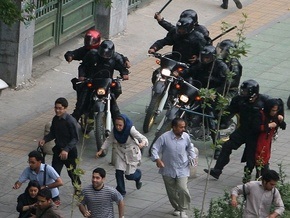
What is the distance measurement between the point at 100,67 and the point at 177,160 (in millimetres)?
3071

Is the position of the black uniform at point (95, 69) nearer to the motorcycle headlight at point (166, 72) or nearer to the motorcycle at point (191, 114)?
the motorcycle headlight at point (166, 72)

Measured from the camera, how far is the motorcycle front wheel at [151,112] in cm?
1928

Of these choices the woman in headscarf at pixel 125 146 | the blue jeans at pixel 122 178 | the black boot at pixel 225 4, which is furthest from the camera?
the black boot at pixel 225 4

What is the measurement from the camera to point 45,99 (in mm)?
21188

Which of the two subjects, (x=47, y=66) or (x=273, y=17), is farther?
(x=273, y=17)

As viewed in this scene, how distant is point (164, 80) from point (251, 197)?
467 cm

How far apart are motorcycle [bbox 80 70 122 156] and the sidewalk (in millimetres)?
446

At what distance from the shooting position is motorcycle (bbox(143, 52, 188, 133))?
19.2 meters

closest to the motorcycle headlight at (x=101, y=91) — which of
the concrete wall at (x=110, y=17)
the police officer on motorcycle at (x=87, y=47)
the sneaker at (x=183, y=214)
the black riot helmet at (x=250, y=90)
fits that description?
the police officer on motorcycle at (x=87, y=47)

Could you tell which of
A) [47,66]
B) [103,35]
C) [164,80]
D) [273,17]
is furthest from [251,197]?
[273,17]

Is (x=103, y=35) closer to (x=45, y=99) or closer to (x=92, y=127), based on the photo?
(x=45, y=99)

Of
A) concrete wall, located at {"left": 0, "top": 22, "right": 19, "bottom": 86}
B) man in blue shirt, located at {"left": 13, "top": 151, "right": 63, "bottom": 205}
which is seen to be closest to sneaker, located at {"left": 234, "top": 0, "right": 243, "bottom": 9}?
concrete wall, located at {"left": 0, "top": 22, "right": 19, "bottom": 86}

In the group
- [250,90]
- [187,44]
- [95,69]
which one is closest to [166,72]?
[187,44]

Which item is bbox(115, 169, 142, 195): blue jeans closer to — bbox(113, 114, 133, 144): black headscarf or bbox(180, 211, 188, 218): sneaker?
bbox(113, 114, 133, 144): black headscarf
